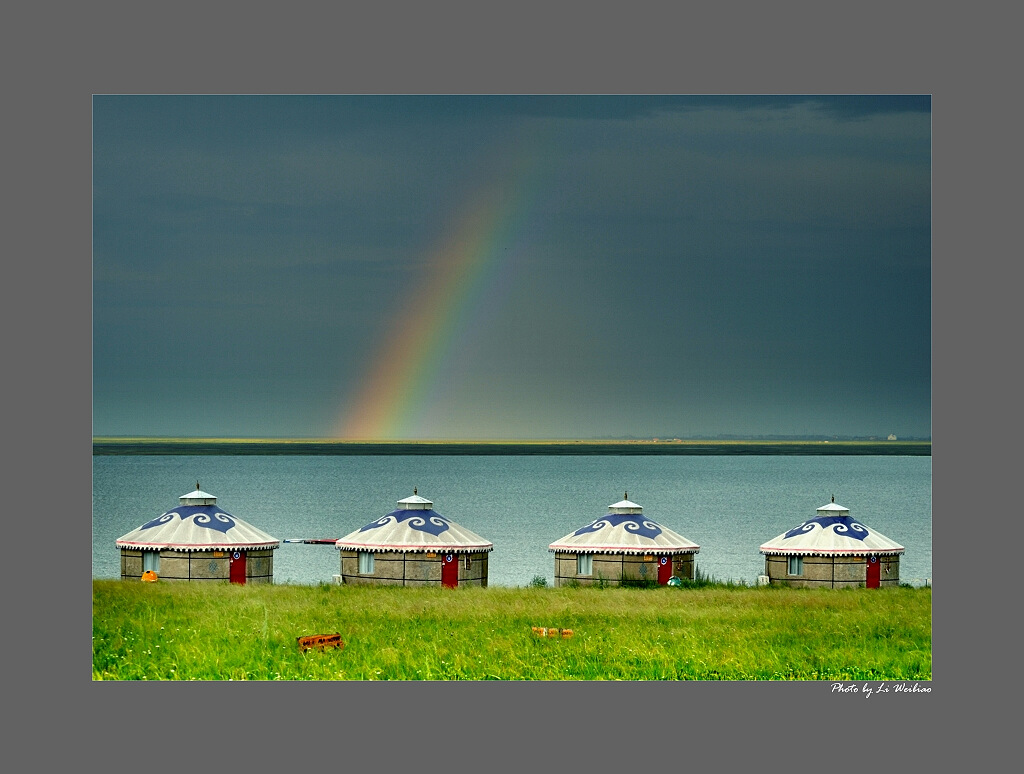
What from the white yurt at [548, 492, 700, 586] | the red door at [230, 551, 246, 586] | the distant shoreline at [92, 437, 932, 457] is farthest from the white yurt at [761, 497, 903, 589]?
the red door at [230, 551, 246, 586]

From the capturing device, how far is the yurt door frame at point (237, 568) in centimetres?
3050

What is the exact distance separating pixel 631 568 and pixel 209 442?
9.14m

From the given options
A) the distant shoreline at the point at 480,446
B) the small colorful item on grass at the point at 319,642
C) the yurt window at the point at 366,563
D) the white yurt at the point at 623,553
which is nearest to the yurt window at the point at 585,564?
the white yurt at the point at 623,553

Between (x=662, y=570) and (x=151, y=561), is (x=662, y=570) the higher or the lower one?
the lower one

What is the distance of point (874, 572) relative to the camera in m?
31.3

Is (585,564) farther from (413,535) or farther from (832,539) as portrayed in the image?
(832,539)

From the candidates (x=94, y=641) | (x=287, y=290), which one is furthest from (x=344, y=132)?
(x=94, y=641)

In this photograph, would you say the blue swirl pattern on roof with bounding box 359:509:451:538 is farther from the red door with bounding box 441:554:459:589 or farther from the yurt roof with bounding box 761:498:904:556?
the yurt roof with bounding box 761:498:904:556

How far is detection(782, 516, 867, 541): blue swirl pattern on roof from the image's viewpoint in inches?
1243

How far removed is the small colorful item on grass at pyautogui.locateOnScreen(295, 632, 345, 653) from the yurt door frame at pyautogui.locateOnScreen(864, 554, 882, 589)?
456 inches

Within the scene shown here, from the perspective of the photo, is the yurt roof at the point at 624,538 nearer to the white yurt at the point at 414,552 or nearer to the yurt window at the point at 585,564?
the yurt window at the point at 585,564

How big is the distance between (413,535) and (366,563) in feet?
3.86

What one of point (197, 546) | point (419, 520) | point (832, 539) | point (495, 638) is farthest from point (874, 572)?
point (197, 546)

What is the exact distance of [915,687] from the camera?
25.0 meters
